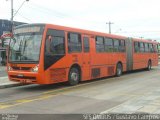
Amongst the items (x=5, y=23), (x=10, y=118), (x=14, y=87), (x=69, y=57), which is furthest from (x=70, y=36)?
(x=5, y=23)

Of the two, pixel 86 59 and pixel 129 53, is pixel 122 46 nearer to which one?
pixel 129 53

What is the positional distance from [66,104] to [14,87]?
629 cm

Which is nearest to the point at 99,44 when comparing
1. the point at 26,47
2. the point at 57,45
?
the point at 57,45

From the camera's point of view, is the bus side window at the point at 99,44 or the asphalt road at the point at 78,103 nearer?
the asphalt road at the point at 78,103

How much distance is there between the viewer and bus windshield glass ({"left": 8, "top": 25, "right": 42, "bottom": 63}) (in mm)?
14680

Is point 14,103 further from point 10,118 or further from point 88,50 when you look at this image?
point 88,50

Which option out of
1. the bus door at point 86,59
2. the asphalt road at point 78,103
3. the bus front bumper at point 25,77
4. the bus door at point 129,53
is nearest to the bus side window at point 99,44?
the bus door at point 86,59

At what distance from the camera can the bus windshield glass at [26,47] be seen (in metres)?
14.7

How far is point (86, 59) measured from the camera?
59.8 feet

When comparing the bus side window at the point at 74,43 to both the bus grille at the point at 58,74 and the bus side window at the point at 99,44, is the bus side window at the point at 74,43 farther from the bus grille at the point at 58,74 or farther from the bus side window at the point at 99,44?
the bus side window at the point at 99,44

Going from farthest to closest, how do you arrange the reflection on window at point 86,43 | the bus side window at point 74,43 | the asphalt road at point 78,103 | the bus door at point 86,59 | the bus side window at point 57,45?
1. the reflection on window at point 86,43
2. the bus door at point 86,59
3. the bus side window at point 74,43
4. the bus side window at point 57,45
5. the asphalt road at point 78,103

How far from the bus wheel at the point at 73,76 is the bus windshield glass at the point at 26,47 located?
2.58 metres

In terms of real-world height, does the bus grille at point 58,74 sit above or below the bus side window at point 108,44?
below

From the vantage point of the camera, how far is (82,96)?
1284 cm
